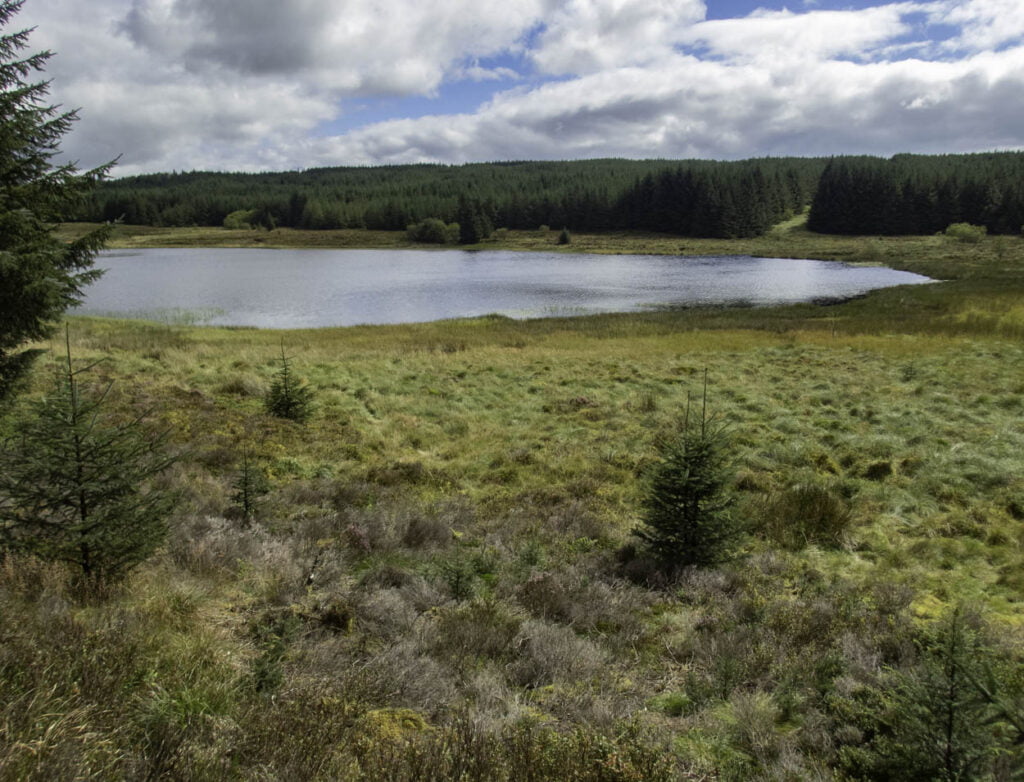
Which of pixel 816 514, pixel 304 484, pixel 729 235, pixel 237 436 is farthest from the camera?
pixel 729 235

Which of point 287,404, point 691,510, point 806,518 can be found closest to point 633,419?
point 806,518

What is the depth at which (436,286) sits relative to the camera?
201 ft

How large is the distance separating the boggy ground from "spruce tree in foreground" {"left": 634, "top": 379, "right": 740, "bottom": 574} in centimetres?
32

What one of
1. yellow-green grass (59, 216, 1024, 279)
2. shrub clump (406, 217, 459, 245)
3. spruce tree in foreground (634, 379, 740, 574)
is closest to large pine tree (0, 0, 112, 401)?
spruce tree in foreground (634, 379, 740, 574)

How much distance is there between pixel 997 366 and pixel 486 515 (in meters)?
20.5

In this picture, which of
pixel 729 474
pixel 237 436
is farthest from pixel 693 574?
pixel 237 436

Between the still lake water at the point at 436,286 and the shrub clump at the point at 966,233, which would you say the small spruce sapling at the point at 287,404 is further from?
the shrub clump at the point at 966,233

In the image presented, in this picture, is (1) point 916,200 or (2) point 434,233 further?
(2) point 434,233

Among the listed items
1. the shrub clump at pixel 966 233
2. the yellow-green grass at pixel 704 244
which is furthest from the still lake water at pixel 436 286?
the shrub clump at pixel 966 233

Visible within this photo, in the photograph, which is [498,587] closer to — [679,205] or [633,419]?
[633,419]

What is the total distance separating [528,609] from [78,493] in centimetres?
404

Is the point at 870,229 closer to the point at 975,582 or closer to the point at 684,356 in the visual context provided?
the point at 684,356

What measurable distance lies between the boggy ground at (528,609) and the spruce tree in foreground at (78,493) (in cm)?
26

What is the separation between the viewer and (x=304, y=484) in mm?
9711
